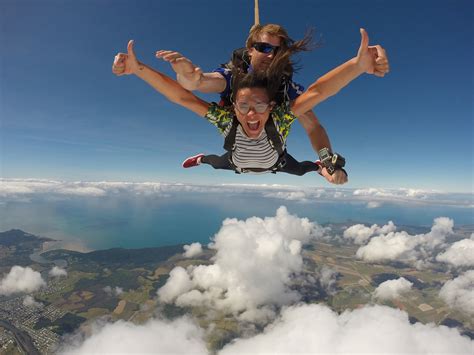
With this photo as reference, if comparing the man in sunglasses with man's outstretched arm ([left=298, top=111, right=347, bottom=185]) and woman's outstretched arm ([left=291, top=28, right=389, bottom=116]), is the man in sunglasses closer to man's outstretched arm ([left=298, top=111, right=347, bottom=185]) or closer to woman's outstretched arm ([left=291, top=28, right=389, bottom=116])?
woman's outstretched arm ([left=291, top=28, right=389, bottom=116])

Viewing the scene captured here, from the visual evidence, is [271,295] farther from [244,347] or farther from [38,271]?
[38,271]

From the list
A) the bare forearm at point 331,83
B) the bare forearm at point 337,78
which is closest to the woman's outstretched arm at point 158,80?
the bare forearm at point 331,83

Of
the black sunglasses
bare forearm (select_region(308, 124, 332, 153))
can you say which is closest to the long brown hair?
Result: the black sunglasses

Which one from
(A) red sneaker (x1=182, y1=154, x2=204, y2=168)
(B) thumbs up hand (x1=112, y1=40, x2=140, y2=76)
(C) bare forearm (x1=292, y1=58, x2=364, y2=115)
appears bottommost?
(A) red sneaker (x1=182, y1=154, x2=204, y2=168)

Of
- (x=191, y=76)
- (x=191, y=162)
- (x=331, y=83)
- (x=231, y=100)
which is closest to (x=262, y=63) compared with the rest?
(x=231, y=100)

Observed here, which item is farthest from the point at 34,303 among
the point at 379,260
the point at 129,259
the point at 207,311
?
the point at 379,260

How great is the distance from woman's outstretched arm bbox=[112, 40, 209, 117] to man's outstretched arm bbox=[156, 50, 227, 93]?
20 centimetres

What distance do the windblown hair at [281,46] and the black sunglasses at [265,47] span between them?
0.21ft

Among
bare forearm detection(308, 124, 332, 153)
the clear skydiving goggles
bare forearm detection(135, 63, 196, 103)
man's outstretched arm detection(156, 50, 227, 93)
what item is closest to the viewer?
man's outstretched arm detection(156, 50, 227, 93)

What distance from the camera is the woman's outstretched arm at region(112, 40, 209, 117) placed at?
8.45 ft

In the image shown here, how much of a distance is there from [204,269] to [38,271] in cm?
8845

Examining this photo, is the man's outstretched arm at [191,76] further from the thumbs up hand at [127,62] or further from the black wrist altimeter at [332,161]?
the black wrist altimeter at [332,161]

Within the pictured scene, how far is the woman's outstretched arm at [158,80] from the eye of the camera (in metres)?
2.57

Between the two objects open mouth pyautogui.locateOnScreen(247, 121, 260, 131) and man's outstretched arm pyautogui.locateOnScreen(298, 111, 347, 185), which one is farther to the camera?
man's outstretched arm pyautogui.locateOnScreen(298, 111, 347, 185)
